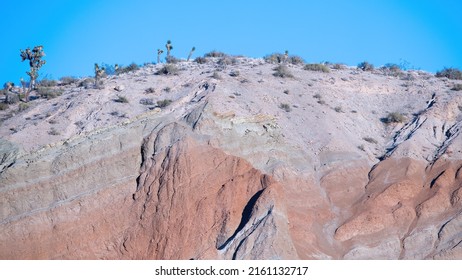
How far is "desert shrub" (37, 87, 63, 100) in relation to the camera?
42062 millimetres

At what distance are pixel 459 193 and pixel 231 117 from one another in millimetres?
10313

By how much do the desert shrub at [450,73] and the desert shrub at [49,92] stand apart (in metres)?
23.4

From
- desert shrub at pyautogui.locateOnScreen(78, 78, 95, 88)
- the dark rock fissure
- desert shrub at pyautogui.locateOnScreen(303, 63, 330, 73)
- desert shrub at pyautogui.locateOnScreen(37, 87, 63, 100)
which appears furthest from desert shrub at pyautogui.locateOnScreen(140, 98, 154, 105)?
desert shrub at pyautogui.locateOnScreen(303, 63, 330, 73)

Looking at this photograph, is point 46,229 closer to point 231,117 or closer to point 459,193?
point 231,117

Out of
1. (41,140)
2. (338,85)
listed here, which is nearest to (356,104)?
(338,85)

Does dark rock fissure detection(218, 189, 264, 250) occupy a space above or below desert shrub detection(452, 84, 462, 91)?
below

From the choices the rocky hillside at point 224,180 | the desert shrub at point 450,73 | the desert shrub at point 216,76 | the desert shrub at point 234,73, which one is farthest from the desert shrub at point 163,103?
the desert shrub at point 450,73

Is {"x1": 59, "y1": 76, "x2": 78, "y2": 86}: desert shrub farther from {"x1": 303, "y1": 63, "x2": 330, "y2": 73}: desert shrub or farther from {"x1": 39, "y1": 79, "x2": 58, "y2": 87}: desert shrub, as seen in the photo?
{"x1": 303, "y1": 63, "x2": 330, "y2": 73}: desert shrub

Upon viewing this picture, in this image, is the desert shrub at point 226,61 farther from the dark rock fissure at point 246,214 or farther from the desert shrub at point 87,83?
the dark rock fissure at point 246,214

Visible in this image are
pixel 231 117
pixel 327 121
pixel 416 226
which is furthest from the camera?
pixel 327 121

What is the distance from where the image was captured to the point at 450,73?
45.6 metres

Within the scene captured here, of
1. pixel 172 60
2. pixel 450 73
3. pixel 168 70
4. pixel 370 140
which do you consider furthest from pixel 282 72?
pixel 450 73

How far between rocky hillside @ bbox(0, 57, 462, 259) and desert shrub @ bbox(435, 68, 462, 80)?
7543mm

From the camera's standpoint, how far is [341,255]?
93.8 ft
